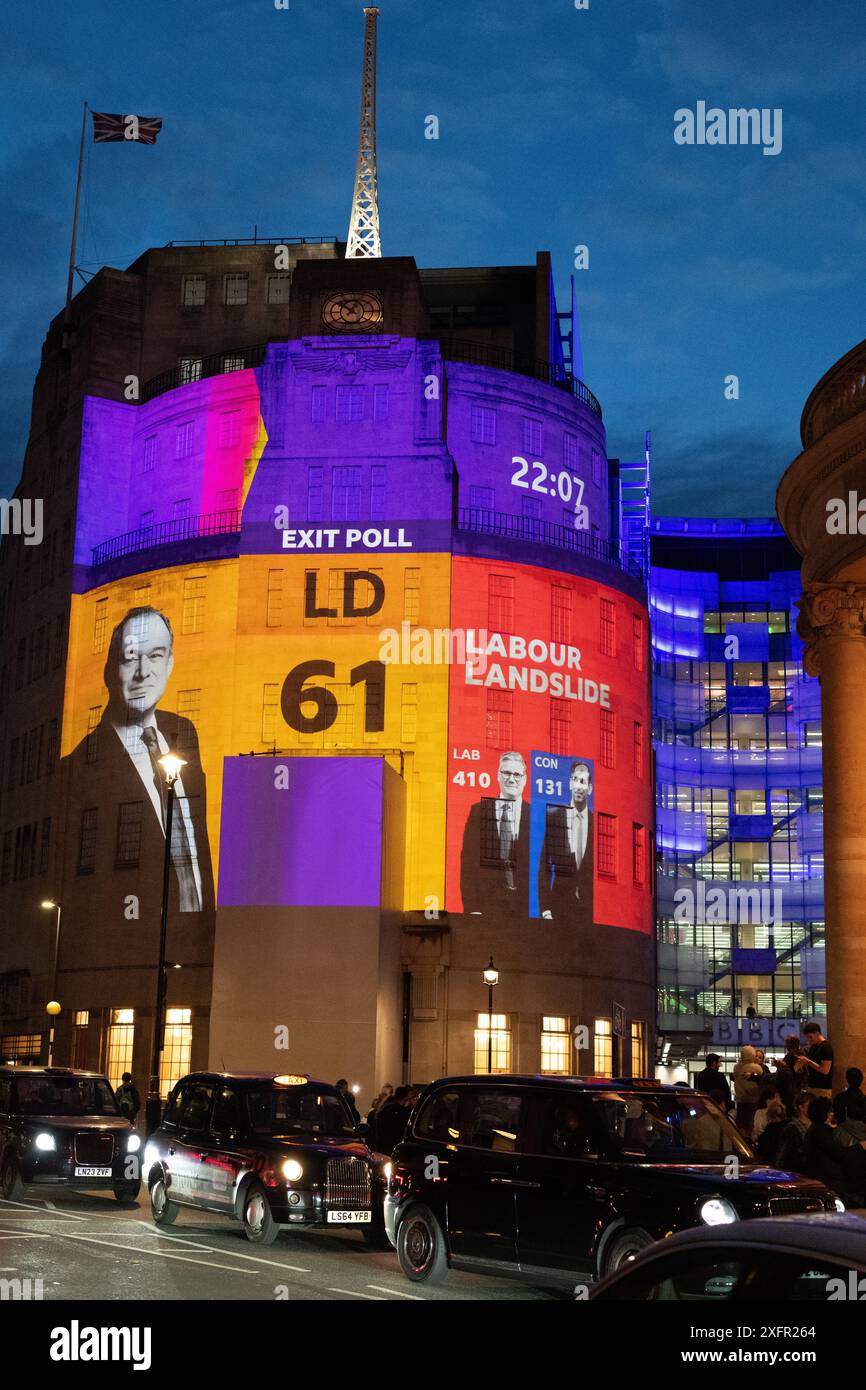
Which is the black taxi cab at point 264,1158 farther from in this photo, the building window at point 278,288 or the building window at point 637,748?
the building window at point 278,288

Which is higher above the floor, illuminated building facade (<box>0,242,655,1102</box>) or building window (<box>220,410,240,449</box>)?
building window (<box>220,410,240,449</box>)

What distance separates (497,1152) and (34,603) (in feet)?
188

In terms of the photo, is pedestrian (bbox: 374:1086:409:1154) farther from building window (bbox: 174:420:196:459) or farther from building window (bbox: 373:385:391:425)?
building window (bbox: 174:420:196:459)

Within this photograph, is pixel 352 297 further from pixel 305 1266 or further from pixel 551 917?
pixel 305 1266

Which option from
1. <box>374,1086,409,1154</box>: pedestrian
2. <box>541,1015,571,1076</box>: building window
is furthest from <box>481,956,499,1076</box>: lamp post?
<box>374,1086,409,1154</box>: pedestrian

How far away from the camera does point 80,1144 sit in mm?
24125

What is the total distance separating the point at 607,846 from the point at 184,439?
24119 mm

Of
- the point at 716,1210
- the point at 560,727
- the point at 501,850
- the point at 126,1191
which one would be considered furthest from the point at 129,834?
the point at 716,1210

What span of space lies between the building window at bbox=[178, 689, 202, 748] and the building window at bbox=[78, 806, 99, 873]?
5.28 m

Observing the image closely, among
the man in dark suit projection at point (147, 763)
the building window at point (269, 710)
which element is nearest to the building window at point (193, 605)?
the man in dark suit projection at point (147, 763)

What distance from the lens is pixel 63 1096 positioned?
25.3 metres

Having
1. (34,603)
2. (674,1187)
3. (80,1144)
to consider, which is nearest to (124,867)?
(34,603)

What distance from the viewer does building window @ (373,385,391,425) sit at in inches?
2388

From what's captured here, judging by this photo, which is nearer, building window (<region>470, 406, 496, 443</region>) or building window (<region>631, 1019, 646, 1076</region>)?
building window (<region>631, 1019, 646, 1076</region>)
